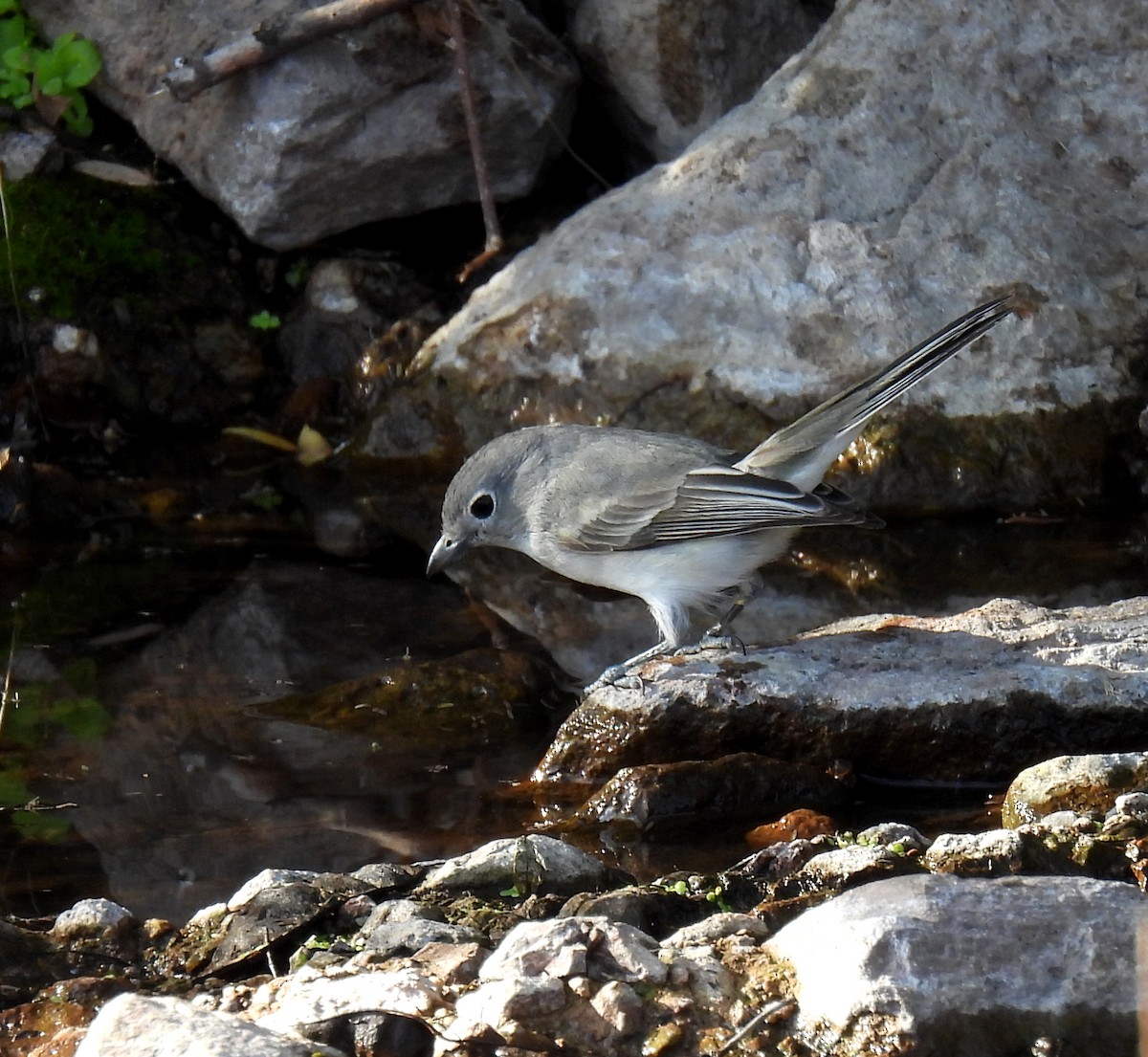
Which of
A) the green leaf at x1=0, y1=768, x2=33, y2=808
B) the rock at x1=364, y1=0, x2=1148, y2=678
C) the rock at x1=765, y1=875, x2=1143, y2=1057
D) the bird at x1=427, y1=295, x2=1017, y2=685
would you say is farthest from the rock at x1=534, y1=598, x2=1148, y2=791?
the rock at x1=364, y1=0, x2=1148, y2=678

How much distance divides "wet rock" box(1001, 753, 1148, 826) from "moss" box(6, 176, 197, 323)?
264 inches

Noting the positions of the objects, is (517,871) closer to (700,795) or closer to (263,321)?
(700,795)

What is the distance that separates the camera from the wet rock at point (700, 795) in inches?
198

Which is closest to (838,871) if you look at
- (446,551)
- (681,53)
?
(446,551)

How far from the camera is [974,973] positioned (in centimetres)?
318

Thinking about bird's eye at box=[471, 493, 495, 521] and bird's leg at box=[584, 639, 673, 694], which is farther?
bird's eye at box=[471, 493, 495, 521]

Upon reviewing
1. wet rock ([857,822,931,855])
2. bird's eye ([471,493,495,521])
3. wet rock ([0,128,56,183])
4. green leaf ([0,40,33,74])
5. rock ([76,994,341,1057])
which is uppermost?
green leaf ([0,40,33,74])

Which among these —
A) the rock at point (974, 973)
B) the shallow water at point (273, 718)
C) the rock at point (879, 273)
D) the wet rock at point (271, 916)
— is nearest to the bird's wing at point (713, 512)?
the shallow water at point (273, 718)

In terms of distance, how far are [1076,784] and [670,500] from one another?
1926mm

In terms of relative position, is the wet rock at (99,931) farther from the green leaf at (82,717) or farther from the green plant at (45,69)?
the green plant at (45,69)

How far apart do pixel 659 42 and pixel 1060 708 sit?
5.82m

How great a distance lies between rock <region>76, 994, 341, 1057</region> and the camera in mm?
2971

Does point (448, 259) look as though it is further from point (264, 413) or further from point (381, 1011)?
point (381, 1011)

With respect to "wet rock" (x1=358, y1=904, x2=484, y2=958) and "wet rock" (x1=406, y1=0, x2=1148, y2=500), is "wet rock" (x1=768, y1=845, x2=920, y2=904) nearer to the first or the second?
"wet rock" (x1=358, y1=904, x2=484, y2=958)
